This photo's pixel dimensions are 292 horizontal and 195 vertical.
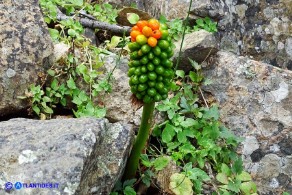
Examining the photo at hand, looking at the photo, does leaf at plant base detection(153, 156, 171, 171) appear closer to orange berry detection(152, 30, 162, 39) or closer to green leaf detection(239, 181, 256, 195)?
green leaf detection(239, 181, 256, 195)

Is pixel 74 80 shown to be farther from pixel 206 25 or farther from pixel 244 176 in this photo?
pixel 244 176

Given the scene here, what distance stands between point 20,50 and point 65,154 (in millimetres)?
1253

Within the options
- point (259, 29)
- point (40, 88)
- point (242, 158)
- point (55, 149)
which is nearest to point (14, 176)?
point (55, 149)

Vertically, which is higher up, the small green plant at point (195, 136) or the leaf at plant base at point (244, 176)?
the small green plant at point (195, 136)

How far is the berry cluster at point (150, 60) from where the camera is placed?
2662 millimetres

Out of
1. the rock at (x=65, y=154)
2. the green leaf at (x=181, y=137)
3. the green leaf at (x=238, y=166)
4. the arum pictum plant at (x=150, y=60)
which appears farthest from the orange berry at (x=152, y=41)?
the green leaf at (x=238, y=166)

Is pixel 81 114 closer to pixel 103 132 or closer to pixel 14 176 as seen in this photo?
pixel 103 132

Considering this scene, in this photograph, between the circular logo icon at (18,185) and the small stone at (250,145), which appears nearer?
the circular logo icon at (18,185)

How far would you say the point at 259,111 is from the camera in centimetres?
379

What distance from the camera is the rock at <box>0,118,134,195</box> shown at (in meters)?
2.45

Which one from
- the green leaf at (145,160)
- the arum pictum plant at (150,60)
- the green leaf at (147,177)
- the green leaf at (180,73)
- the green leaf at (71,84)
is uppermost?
the arum pictum plant at (150,60)

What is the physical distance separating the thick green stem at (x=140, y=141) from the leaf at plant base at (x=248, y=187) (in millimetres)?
704

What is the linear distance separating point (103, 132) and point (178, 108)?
3.10 ft

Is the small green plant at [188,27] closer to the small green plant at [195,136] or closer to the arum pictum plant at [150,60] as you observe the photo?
the small green plant at [195,136]
